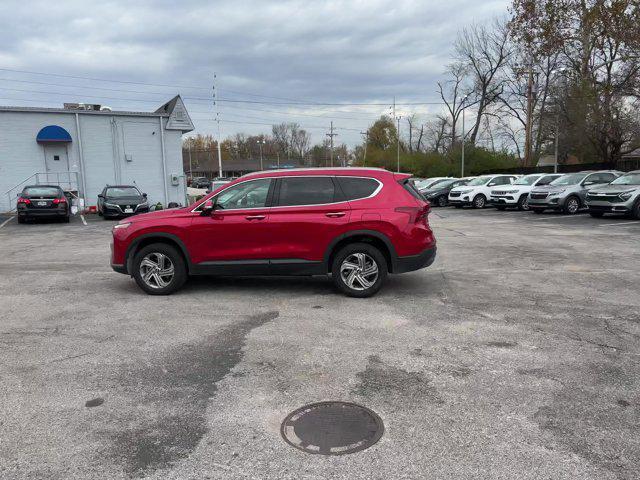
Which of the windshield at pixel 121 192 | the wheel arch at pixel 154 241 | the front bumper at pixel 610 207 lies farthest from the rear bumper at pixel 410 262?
the windshield at pixel 121 192

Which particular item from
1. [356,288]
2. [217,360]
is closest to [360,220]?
[356,288]

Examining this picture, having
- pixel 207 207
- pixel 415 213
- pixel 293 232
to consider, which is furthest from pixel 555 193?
pixel 207 207

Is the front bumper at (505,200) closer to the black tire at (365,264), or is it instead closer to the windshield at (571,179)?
the windshield at (571,179)

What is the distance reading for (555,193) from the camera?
20.0 m

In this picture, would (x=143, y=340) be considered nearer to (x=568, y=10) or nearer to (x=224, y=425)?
(x=224, y=425)

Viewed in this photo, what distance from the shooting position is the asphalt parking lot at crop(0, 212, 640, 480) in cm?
314

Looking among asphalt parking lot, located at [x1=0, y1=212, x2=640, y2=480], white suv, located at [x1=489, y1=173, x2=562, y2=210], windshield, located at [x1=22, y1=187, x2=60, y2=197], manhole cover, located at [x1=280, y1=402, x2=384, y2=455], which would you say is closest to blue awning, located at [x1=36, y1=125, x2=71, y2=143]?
windshield, located at [x1=22, y1=187, x2=60, y2=197]

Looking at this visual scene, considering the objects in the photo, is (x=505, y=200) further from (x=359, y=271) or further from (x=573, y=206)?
(x=359, y=271)

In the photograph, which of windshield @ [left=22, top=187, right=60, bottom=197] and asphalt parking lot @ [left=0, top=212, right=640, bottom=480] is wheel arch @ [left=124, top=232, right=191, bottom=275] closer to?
asphalt parking lot @ [left=0, top=212, right=640, bottom=480]

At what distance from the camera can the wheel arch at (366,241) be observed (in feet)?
22.6

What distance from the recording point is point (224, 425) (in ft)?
11.7

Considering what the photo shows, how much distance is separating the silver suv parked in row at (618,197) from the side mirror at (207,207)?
15421 mm

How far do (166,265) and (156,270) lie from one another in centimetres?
16

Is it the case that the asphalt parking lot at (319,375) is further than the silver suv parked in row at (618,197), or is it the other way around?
the silver suv parked in row at (618,197)
